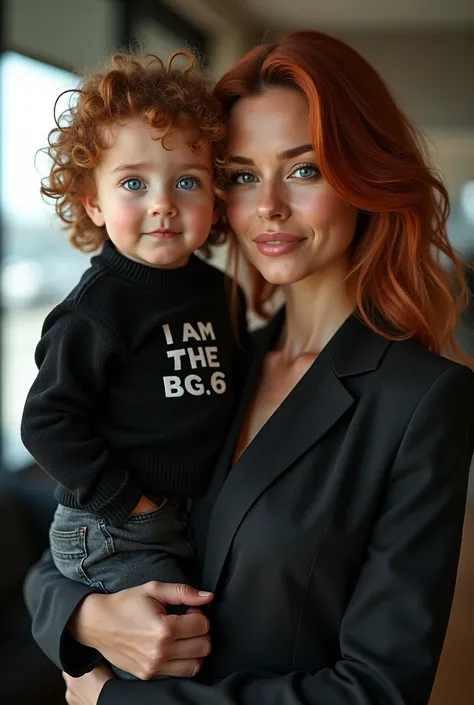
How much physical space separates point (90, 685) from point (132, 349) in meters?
0.63

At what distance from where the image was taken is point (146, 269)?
1.63m

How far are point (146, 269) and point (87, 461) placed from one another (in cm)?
38

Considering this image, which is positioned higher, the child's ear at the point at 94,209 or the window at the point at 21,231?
the window at the point at 21,231

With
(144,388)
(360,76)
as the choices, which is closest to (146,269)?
(144,388)

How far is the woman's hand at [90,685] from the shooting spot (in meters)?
1.57

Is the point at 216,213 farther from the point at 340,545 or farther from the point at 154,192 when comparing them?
the point at 340,545

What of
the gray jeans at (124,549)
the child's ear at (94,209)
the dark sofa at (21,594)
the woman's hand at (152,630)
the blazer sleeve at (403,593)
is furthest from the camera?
the dark sofa at (21,594)

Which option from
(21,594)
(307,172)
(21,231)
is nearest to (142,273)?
(307,172)

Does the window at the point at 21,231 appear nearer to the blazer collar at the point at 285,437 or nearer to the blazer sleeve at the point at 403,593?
the blazer collar at the point at 285,437

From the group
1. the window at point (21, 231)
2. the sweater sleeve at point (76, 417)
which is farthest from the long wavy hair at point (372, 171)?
the window at point (21, 231)

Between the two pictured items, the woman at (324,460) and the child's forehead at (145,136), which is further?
the child's forehead at (145,136)

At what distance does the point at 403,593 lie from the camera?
4.43ft

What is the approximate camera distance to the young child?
1515 mm

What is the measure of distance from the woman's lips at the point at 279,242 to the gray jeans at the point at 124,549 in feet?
1.69
